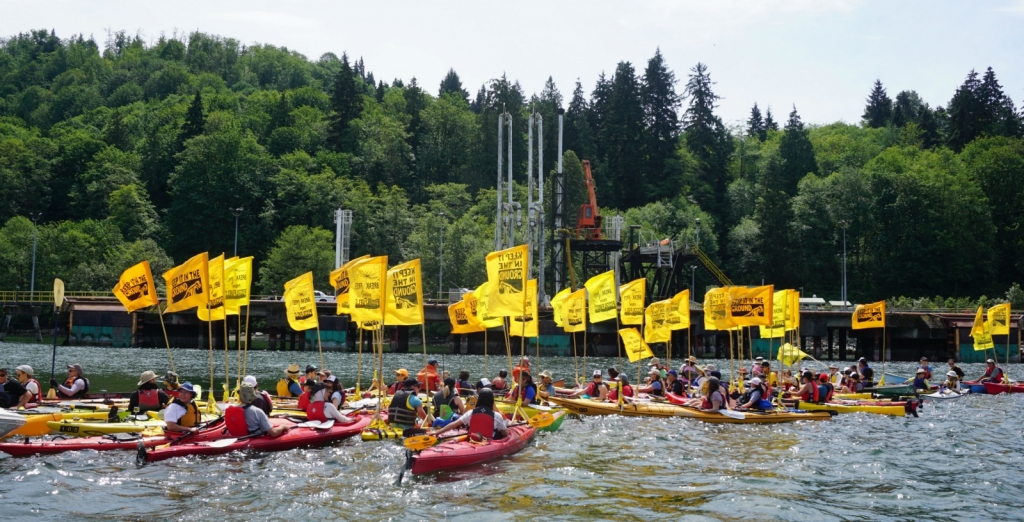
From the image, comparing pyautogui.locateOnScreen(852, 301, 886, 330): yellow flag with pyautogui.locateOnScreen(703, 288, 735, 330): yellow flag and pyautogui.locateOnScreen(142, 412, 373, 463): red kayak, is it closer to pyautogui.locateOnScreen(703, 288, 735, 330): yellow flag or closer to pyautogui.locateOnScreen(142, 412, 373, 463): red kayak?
pyautogui.locateOnScreen(703, 288, 735, 330): yellow flag

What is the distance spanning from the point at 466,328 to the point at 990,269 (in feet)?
310

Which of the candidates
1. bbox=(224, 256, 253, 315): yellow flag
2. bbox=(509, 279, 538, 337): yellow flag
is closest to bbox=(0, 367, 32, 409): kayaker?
bbox=(224, 256, 253, 315): yellow flag

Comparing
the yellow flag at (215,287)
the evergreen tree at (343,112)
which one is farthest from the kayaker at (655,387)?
the evergreen tree at (343,112)

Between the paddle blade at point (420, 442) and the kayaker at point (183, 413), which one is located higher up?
the kayaker at point (183, 413)

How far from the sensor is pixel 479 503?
18.2 meters

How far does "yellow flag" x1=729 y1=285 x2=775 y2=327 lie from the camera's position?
111 ft

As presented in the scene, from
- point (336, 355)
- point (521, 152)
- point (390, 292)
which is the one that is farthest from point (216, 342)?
point (521, 152)

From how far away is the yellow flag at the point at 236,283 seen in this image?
30406 millimetres

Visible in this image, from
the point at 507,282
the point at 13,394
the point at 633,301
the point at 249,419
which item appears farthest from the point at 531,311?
the point at 13,394

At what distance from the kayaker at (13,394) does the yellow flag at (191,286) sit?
4.41 meters

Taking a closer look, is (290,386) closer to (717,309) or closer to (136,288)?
(136,288)

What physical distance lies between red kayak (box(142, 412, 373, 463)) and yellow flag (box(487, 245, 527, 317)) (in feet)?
15.2

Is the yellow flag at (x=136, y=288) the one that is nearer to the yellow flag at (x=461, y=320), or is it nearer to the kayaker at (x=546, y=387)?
the yellow flag at (x=461, y=320)

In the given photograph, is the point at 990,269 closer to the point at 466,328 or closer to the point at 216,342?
the point at 216,342
